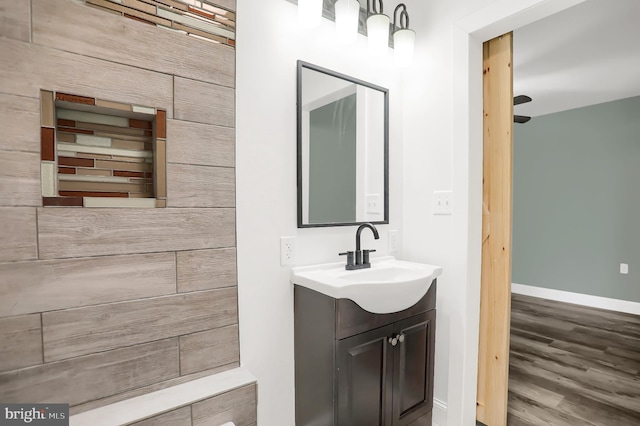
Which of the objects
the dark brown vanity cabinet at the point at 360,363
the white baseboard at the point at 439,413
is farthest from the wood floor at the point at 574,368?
the dark brown vanity cabinet at the point at 360,363

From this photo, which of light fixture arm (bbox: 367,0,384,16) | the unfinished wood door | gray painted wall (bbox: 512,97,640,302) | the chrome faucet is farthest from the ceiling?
the chrome faucet

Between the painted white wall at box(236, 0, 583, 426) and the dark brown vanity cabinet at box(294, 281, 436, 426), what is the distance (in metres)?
0.13

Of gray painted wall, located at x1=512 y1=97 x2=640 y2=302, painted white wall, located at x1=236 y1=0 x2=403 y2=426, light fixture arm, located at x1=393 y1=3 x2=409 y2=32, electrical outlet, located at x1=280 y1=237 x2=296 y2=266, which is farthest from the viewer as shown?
gray painted wall, located at x1=512 y1=97 x2=640 y2=302

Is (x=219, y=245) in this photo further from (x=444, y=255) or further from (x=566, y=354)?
(x=566, y=354)

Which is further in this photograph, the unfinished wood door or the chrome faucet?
the unfinished wood door

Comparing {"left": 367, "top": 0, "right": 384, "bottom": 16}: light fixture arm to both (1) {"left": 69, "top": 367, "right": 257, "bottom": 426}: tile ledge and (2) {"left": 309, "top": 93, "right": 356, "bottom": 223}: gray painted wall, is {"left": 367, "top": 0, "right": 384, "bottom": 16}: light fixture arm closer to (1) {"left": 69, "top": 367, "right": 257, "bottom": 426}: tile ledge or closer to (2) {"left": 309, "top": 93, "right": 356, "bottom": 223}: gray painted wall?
(2) {"left": 309, "top": 93, "right": 356, "bottom": 223}: gray painted wall

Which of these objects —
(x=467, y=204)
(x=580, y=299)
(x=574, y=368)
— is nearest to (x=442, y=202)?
(x=467, y=204)

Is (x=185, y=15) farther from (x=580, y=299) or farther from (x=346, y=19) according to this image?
(x=580, y=299)

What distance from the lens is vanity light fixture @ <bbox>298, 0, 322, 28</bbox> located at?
1463 mm

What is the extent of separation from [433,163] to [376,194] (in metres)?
0.36

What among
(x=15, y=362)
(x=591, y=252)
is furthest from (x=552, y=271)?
(x=15, y=362)

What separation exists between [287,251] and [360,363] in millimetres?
572

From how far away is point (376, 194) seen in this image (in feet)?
6.31

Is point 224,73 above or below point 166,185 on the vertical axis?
above
